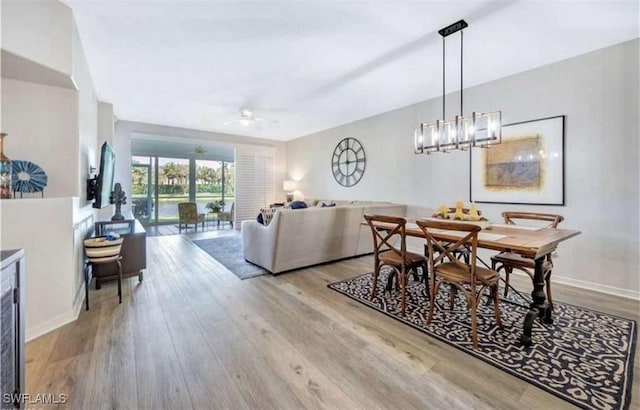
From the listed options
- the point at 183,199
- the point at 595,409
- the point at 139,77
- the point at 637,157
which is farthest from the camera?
the point at 183,199

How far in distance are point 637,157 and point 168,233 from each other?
8553mm

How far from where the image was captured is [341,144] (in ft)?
21.9

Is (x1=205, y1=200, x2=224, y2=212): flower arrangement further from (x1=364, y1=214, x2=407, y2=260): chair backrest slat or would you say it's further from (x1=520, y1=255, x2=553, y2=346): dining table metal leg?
(x1=520, y1=255, x2=553, y2=346): dining table metal leg

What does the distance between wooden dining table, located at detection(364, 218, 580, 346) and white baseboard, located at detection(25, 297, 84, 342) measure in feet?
10.6

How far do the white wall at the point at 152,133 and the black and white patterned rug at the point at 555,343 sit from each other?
231 inches

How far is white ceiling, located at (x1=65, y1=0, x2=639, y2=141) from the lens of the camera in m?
2.36

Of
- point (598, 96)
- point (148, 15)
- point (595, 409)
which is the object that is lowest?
point (595, 409)

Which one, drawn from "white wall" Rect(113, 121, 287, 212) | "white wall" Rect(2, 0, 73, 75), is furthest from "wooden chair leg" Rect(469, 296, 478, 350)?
"white wall" Rect(113, 121, 287, 212)

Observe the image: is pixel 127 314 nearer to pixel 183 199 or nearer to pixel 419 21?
pixel 419 21

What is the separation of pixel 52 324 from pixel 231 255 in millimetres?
2530

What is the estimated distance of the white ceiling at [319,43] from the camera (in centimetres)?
236

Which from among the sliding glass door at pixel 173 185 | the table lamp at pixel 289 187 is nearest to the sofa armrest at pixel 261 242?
the table lamp at pixel 289 187

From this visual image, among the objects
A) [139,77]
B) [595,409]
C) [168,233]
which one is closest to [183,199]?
[168,233]

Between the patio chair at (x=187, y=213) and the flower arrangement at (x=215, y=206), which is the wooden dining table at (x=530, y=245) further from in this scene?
the flower arrangement at (x=215, y=206)
